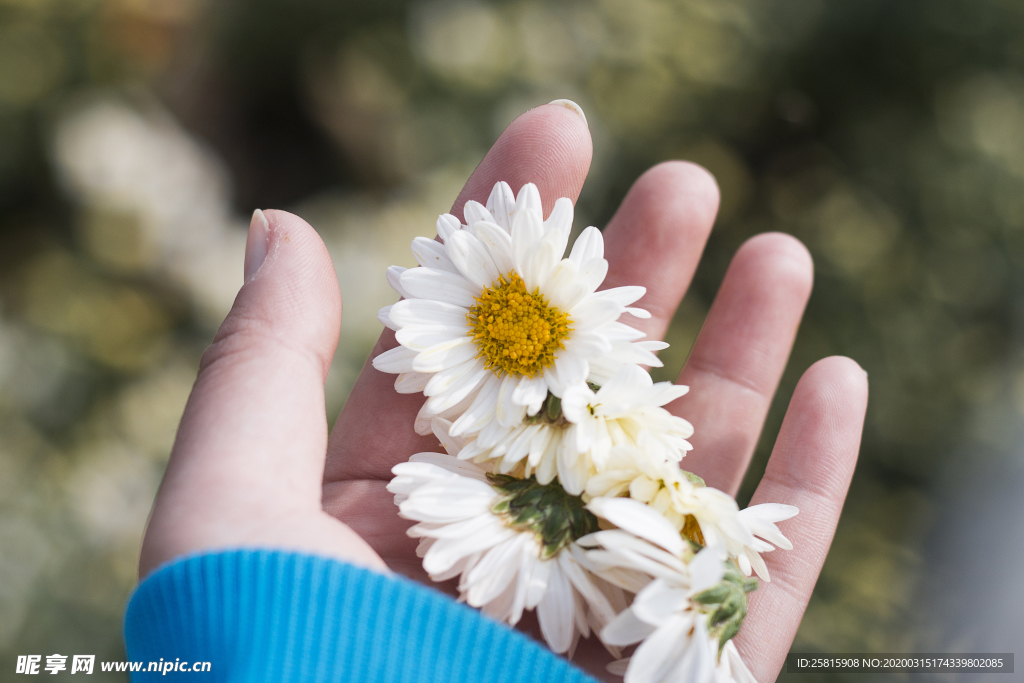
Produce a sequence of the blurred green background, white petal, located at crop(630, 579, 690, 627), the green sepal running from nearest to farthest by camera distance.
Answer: white petal, located at crop(630, 579, 690, 627)
the green sepal
the blurred green background

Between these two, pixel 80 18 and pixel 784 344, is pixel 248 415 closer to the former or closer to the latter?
pixel 784 344

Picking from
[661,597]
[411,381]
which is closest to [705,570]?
[661,597]

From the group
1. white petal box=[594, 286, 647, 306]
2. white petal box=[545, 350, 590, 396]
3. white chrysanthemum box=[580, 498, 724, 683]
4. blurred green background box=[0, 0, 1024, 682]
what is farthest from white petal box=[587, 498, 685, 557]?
blurred green background box=[0, 0, 1024, 682]

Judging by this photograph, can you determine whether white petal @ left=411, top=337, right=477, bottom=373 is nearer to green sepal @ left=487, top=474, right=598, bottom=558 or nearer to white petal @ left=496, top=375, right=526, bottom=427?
white petal @ left=496, top=375, right=526, bottom=427

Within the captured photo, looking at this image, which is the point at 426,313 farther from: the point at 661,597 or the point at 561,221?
the point at 661,597

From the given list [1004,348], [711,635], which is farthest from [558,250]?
[1004,348]
